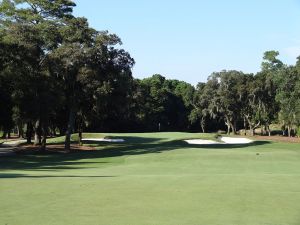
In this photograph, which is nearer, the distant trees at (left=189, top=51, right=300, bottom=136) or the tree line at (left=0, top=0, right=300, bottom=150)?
the tree line at (left=0, top=0, right=300, bottom=150)

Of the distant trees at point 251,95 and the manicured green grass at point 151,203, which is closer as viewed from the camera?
the manicured green grass at point 151,203

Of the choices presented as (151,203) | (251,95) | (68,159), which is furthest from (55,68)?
(251,95)

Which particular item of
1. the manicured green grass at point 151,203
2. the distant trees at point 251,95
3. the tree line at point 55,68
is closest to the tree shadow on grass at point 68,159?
the tree line at point 55,68

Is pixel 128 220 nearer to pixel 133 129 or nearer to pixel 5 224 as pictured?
pixel 5 224

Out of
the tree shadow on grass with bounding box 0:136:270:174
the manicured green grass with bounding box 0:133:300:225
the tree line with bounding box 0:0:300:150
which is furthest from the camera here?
the tree line with bounding box 0:0:300:150

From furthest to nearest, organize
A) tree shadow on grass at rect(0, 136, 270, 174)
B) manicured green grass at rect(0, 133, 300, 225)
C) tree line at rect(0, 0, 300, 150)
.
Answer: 1. tree line at rect(0, 0, 300, 150)
2. tree shadow on grass at rect(0, 136, 270, 174)
3. manicured green grass at rect(0, 133, 300, 225)

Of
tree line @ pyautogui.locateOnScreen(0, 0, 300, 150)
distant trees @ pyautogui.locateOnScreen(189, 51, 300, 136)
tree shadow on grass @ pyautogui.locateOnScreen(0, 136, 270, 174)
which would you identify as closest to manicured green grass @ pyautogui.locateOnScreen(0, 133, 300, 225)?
tree shadow on grass @ pyautogui.locateOnScreen(0, 136, 270, 174)

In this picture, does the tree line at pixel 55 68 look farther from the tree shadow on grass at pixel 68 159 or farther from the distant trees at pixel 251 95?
the distant trees at pixel 251 95

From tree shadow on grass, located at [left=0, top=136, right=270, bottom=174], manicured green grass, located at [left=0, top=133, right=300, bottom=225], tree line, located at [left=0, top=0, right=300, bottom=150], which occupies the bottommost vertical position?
tree shadow on grass, located at [left=0, top=136, right=270, bottom=174]

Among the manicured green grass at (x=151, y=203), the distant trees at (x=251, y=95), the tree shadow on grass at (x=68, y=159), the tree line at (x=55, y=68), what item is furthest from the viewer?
the distant trees at (x=251, y=95)

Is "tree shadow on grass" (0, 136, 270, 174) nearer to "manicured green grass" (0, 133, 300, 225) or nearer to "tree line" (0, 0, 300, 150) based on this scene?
"tree line" (0, 0, 300, 150)

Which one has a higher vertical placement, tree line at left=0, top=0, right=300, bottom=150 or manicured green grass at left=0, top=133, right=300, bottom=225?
tree line at left=0, top=0, right=300, bottom=150

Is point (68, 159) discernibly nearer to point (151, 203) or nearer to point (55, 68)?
point (55, 68)

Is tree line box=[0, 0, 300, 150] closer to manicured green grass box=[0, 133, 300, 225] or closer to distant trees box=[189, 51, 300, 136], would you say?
manicured green grass box=[0, 133, 300, 225]
